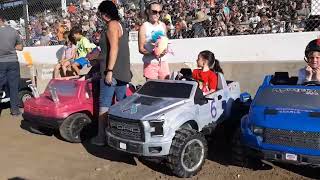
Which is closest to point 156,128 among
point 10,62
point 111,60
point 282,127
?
point 111,60

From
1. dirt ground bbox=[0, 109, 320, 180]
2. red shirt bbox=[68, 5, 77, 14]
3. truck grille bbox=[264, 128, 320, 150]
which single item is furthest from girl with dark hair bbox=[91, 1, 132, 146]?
red shirt bbox=[68, 5, 77, 14]

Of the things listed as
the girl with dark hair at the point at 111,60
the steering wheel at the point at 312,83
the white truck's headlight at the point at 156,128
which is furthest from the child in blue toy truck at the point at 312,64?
the girl with dark hair at the point at 111,60

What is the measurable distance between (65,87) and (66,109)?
73 centimetres

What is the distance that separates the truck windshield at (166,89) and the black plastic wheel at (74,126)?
1.41 meters

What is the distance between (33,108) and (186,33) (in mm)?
4302

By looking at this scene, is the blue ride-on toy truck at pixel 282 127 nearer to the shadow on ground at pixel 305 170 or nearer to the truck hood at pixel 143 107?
the shadow on ground at pixel 305 170

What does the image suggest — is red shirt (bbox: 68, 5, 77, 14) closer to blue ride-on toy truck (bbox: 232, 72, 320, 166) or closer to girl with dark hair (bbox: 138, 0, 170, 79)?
girl with dark hair (bbox: 138, 0, 170, 79)

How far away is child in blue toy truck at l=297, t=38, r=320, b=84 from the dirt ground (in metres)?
1.25

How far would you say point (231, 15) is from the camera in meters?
10.4

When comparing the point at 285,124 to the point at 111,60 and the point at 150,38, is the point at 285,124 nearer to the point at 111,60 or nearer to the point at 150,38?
the point at 111,60

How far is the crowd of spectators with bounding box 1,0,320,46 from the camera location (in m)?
9.62

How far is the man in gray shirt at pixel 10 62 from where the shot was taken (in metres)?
10.1

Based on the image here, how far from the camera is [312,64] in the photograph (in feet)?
20.6

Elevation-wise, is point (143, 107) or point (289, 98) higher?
point (289, 98)
